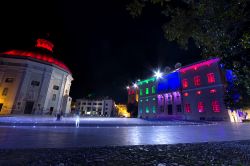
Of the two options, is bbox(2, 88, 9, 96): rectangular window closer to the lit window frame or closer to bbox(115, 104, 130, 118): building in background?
the lit window frame

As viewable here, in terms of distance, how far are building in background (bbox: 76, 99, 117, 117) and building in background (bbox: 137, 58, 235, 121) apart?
52.2 metres

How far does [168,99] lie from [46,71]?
33947 millimetres

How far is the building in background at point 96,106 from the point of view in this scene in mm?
97125

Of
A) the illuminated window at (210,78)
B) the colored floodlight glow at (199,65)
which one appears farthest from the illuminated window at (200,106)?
the colored floodlight glow at (199,65)

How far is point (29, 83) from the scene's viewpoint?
40094 mm

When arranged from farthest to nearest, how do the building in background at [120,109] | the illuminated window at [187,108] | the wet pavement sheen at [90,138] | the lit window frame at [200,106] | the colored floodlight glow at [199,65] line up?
the building in background at [120,109], the illuminated window at [187,108], the lit window frame at [200,106], the colored floodlight glow at [199,65], the wet pavement sheen at [90,138]

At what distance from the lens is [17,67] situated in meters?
39.1

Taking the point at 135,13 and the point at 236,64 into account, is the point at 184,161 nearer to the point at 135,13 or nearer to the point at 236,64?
the point at 236,64

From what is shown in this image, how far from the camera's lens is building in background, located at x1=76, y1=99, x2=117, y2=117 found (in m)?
97.1

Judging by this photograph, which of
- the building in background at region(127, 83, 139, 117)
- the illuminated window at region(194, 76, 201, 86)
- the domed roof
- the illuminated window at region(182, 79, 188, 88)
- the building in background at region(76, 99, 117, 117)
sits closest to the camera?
the illuminated window at region(194, 76, 201, 86)

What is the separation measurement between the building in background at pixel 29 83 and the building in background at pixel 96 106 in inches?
1989

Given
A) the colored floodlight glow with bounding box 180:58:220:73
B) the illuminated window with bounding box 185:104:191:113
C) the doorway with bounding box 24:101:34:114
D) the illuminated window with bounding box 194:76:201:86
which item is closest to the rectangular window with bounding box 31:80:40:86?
the doorway with bounding box 24:101:34:114

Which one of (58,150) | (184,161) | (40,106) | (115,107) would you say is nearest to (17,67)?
(40,106)

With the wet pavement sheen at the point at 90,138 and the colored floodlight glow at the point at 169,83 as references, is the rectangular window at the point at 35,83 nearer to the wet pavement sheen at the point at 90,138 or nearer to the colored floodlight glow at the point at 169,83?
the colored floodlight glow at the point at 169,83
